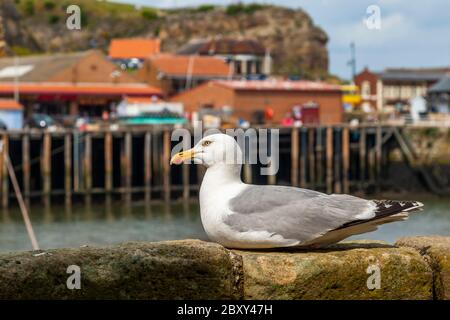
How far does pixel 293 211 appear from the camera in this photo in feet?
25.5

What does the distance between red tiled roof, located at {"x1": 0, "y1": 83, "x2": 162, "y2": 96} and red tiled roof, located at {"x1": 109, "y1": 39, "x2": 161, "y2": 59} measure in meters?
26.6

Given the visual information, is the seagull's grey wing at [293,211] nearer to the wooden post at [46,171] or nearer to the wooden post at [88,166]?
the wooden post at [46,171]

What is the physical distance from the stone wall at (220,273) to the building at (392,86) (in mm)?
92630

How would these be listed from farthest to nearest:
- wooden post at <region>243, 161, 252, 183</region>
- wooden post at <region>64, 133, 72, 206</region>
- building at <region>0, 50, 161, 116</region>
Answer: building at <region>0, 50, 161, 116</region>, wooden post at <region>243, 161, 252, 183</region>, wooden post at <region>64, 133, 72, 206</region>

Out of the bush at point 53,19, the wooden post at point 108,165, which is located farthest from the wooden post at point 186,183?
the bush at point 53,19

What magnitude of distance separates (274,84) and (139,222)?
31861 millimetres

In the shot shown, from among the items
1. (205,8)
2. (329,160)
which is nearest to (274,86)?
(329,160)

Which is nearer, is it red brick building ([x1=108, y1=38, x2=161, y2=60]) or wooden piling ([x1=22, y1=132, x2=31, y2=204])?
wooden piling ([x1=22, y1=132, x2=31, y2=204])

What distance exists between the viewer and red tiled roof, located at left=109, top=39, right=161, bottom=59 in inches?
4279

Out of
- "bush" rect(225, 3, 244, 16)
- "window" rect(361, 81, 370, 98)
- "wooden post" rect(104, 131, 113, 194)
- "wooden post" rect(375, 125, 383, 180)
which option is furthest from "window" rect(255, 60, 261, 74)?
"bush" rect(225, 3, 244, 16)

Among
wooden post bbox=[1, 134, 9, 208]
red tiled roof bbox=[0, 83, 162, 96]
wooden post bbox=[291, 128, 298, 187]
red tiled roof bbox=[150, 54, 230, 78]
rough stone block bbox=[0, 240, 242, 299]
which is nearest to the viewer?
rough stone block bbox=[0, 240, 242, 299]

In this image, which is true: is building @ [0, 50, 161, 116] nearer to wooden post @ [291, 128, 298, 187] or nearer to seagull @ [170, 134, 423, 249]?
wooden post @ [291, 128, 298, 187]

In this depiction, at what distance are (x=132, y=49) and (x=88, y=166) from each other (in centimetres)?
5558

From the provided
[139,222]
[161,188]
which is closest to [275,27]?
[161,188]
